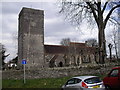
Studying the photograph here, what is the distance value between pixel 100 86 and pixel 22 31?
152 ft

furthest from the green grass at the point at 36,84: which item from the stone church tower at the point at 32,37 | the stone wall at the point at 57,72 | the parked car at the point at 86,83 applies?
the stone church tower at the point at 32,37

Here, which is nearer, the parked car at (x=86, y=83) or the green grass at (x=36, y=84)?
the parked car at (x=86, y=83)

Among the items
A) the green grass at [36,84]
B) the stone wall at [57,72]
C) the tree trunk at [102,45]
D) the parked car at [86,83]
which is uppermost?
the tree trunk at [102,45]

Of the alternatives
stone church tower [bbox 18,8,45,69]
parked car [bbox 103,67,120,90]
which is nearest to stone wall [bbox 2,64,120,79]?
parked car [bbox 103,67,120,90]

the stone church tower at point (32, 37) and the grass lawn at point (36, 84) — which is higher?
the stone church tower at point (32, 37)

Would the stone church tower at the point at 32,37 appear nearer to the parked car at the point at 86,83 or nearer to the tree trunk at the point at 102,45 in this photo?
the tree trunk at the point at 102,45

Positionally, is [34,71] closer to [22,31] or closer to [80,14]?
[80,14]

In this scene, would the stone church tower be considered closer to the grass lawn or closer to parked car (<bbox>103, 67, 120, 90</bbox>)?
the grass lawn

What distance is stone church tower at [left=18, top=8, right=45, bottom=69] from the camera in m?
51.8

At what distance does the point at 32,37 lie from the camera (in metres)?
53.8

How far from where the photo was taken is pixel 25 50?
51.7 meters

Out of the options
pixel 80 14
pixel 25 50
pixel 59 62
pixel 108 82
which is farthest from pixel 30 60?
pixel 108 82

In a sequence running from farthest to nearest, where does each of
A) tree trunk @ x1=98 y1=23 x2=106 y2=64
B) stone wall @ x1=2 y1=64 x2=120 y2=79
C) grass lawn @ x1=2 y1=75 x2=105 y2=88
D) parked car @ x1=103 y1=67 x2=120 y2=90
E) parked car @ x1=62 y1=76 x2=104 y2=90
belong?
tree trunk @ x1=98 y1=23 x2=106 y2=64 → stone wall @ x1=2 y1=64 x2=120 y2=79 → grass lawn @ x1=2 y1=75 x2=105 y2=88 → parked car @ x1=103 y1=67 x2=120 y2=90 → parked car @ x1=62 y1=76 x2=104 y2=90

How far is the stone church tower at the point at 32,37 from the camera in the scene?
51.8 meters
